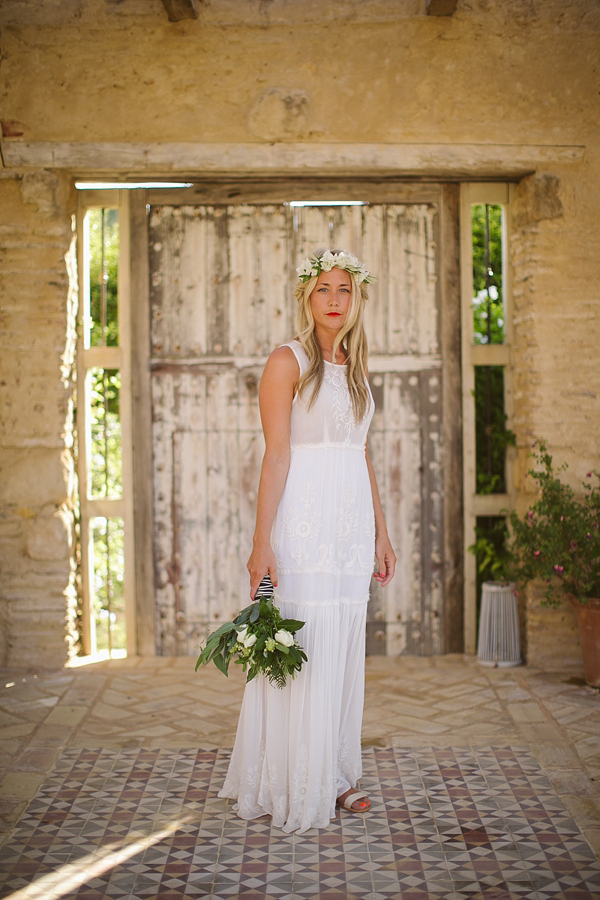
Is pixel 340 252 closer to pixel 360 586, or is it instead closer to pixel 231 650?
pixel 360 586

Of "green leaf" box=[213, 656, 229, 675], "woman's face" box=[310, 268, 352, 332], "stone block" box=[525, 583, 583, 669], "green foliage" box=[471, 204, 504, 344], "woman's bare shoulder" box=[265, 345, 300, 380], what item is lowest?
"stone block" box=[525, 583, 583, 669]

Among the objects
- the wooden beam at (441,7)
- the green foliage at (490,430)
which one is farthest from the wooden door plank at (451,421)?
the wooden beam at (441,7)

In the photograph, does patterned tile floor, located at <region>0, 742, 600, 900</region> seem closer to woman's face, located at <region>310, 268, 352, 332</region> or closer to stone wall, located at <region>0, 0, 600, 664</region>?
woman's face, located at <region>310, 268, 352, 332</region>

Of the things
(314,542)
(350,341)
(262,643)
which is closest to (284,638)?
(262,643)

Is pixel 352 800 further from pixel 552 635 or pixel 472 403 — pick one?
pixel 472 403

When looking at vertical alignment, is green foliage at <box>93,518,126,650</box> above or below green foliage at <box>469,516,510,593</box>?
below

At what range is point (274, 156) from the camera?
4.84 meters

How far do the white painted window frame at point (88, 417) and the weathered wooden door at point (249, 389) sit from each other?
174 millimetres

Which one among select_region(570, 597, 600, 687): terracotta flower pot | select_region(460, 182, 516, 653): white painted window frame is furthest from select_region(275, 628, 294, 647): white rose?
select_region(460, 182, 516, 653): white painted window frame

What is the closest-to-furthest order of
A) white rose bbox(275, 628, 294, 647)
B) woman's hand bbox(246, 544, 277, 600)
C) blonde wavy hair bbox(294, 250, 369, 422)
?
white rose bbox(275, 628, 294, 647) < woman's hand bbox(246, 544, 277, 600) < blonde wavy hair bbox(294, 250, 369, 422)

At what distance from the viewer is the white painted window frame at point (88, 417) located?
523 cm

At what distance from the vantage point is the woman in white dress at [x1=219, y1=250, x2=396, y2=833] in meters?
2.88

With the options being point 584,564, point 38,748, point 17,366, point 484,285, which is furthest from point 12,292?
point 584,564

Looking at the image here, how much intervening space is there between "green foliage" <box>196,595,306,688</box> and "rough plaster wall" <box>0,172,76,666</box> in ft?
8.00
